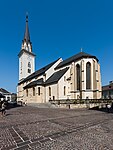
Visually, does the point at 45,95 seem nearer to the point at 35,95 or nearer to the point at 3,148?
the point at 35,95

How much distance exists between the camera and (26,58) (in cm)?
5991

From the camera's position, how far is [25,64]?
2381 inches

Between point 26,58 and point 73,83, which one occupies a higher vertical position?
point 26,58

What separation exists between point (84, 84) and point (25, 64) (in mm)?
31098

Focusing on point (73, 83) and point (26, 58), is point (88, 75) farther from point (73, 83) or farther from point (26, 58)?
point (26, 58)

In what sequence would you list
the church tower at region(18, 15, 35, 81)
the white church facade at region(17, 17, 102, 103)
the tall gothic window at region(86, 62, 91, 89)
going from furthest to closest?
the church tower at region(18, 15, 35, 81) < the tall gothic window at region(86, 62, 91, 89) < the white church facade at region(17, 17, 102, 103)

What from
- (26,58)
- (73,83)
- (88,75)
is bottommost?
(73,83)

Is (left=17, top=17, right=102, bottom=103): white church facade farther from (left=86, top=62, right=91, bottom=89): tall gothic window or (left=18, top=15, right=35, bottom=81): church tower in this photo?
(left=18, top=15, right=35, bottom=81): church tower

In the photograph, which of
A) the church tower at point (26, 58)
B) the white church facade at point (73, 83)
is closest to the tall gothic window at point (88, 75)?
the white church facade at point (73, 83)

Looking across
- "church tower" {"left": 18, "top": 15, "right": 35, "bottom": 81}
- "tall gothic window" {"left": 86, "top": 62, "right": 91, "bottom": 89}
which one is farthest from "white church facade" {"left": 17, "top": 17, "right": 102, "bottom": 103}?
"church tower" {"left": 18, "top": 15, "right": 35, "bottom": 81}

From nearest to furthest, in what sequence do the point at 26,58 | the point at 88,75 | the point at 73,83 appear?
1. the point at 88,75
2. the point at 73,83
3. the point at 26,58

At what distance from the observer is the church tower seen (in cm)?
5969

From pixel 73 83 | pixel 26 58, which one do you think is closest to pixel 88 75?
pixel 73 83

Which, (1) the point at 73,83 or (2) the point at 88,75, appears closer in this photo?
(2) the point at 88,75
